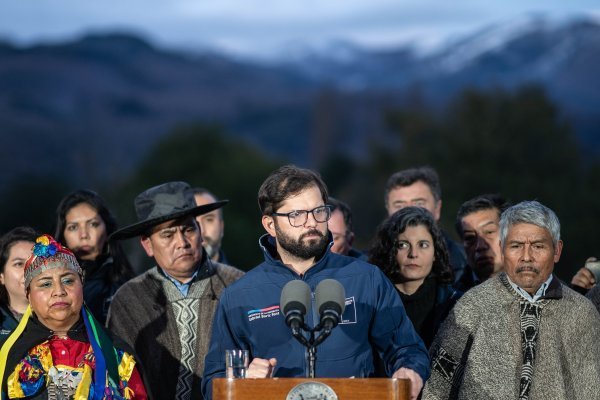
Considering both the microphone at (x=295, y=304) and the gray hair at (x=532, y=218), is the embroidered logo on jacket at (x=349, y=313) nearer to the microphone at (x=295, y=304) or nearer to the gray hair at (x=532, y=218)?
the microphone at (x=295, y=304)

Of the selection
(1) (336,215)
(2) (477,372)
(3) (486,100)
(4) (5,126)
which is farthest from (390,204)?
(4) (5,126)

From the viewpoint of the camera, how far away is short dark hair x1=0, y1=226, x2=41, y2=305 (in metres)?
7.64

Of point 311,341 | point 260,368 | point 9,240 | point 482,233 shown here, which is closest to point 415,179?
point 482,233

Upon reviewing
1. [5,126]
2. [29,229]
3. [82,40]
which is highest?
[82,40]

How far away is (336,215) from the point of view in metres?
8.55

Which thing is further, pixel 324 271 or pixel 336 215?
pixel 336 215

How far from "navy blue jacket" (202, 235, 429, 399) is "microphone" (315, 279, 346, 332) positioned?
39 centimetres

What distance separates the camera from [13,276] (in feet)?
24.9

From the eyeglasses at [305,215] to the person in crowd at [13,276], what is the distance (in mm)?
2568

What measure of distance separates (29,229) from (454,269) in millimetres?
2915

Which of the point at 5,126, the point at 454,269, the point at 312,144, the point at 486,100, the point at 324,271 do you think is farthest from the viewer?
the point at 312,144

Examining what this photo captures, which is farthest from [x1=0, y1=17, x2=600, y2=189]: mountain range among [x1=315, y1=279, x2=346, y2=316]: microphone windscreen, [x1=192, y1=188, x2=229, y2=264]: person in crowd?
[x1=315, y1=279, x2=346, y2=316]: microphone windscreen

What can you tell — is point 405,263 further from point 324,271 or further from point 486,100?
point 486,100

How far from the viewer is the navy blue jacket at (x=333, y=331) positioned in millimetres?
5539
